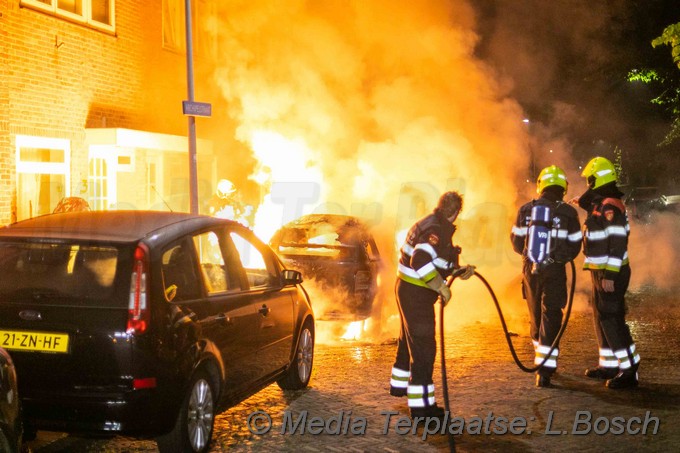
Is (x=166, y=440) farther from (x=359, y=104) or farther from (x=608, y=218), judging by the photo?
(x=359, y=104)

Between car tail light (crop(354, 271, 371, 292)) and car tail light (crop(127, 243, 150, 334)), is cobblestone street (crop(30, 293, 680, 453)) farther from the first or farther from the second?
car tail light (crop(127, 243, 150, 334))

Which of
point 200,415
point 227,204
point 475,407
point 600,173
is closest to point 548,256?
point 600,173

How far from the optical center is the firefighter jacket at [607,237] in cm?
723

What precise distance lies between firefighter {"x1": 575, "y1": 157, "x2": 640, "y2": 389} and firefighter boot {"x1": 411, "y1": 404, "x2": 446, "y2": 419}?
2006 mm

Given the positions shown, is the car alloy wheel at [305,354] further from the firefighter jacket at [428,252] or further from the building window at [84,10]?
the building window at [84,10]

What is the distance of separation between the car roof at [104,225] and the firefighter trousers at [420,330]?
172cm

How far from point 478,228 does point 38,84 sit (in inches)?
358

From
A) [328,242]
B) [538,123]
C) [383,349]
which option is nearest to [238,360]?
[383,349]

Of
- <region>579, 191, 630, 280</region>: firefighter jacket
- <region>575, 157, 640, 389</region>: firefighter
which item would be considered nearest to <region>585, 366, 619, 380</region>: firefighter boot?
<region>575, 157, 640, 389</region>: firefighter

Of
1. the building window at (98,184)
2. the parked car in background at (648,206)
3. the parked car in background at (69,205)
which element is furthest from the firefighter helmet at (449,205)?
the parked car in background at (648,206)

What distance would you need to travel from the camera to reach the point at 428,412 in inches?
237

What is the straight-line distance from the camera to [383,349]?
8.80 meters

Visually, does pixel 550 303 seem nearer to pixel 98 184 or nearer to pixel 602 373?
pixel 602 373

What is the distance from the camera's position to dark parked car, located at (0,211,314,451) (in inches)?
177
